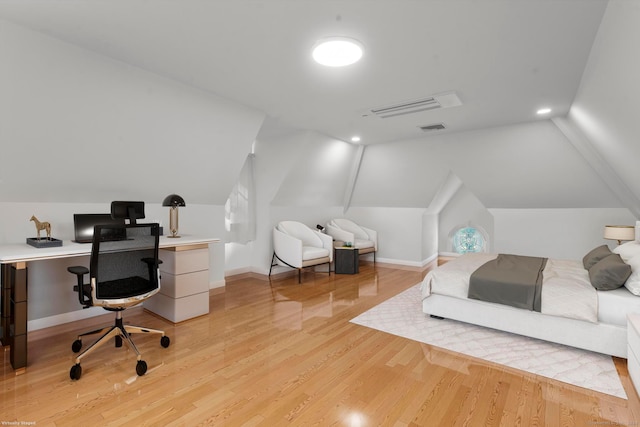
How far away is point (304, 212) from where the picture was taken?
6.11 m

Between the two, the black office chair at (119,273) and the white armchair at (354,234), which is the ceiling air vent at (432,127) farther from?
the black office chair at (119,273)

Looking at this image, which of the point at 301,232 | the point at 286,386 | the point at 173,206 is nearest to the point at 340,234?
the point at 301,232

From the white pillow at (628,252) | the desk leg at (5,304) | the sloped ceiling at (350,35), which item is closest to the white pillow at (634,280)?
the white pillow at (628,252)

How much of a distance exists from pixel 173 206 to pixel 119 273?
1.16 m

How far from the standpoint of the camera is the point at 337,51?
97.3 inches

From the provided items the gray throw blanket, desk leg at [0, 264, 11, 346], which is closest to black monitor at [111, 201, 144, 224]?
desk leg at [0, 264, 11, 346]

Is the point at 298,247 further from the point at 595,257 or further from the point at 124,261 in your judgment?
the point at 595,257

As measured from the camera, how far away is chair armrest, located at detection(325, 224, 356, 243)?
603 cm

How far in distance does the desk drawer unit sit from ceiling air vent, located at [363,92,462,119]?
2.72 m

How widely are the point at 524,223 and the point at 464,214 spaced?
161 cm

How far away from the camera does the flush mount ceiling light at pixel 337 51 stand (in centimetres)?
236

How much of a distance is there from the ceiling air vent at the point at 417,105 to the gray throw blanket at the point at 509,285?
6.19 feet

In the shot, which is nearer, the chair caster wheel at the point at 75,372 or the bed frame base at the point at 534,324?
the chair caster wheel at the point at 75,372

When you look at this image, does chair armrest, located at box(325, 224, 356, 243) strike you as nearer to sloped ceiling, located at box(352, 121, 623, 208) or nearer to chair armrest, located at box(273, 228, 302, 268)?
sloped ceiling, located at box(352, 121, 623, 208)
